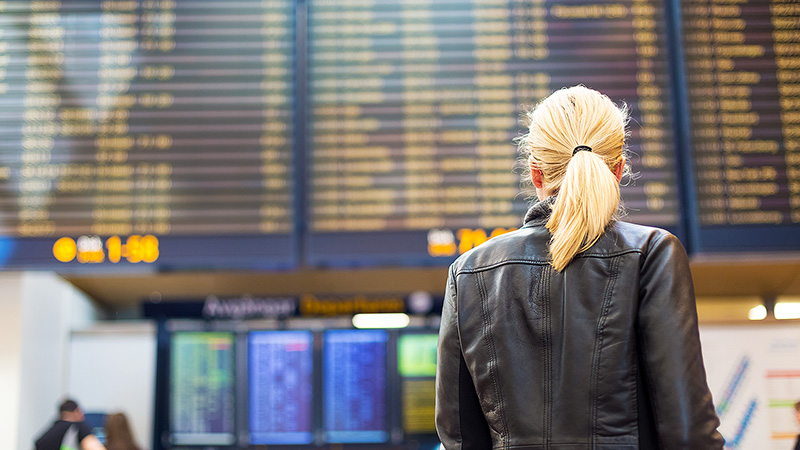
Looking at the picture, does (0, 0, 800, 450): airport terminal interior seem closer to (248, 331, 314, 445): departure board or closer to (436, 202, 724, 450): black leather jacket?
(248, 331, 314, 445): departure board

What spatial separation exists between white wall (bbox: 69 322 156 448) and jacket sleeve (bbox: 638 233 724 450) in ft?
11.7

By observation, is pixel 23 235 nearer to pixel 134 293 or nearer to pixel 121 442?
pixel 134 293

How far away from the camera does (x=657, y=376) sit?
119 cm

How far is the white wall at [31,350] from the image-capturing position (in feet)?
12.9

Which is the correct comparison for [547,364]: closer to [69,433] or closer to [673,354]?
[673,354]

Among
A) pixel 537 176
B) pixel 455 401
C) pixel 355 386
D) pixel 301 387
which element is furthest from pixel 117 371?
pixel 537 176

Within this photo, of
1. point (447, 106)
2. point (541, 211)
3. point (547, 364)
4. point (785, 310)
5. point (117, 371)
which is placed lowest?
point (117, 371)

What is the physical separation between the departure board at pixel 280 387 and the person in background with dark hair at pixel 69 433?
84 cm

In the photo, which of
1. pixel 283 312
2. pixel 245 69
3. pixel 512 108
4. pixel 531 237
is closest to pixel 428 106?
pixel 512 108

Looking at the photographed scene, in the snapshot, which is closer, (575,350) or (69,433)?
(575,350)

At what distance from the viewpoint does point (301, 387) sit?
13.9 feet

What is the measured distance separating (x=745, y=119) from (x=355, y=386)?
2.55 meters

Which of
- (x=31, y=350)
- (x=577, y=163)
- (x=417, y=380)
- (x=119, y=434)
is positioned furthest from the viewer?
(x=417, y=380)

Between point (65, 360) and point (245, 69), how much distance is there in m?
1.94
